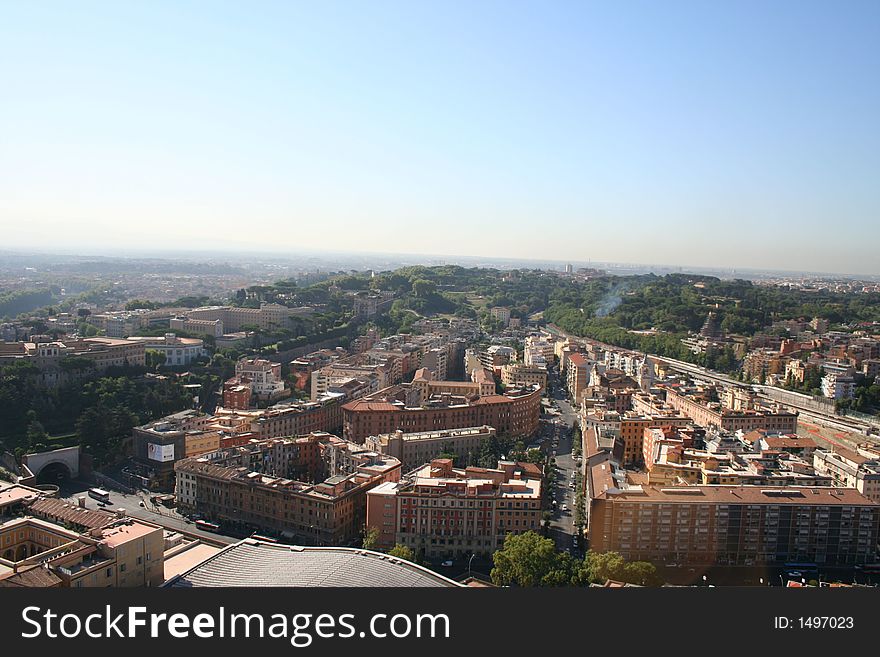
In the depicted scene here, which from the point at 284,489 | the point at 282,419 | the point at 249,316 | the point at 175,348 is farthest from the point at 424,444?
the point at 249,316

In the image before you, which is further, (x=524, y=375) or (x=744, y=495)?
(x=524, y=375)

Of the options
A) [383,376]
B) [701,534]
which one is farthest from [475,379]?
[701,534]

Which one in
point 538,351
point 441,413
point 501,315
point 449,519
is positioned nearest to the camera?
point 449,519

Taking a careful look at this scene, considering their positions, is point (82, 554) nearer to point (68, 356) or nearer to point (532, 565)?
point (532, 565)

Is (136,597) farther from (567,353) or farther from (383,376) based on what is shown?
(567,353)

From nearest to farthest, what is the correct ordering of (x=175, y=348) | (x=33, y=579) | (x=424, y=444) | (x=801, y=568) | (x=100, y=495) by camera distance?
(x=33, y=579) < (x=801, y=568) < (x=100, y=495) < (x=424, y=444) < (x=175, y=348)

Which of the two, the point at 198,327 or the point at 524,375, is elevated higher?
the point at 198,327
